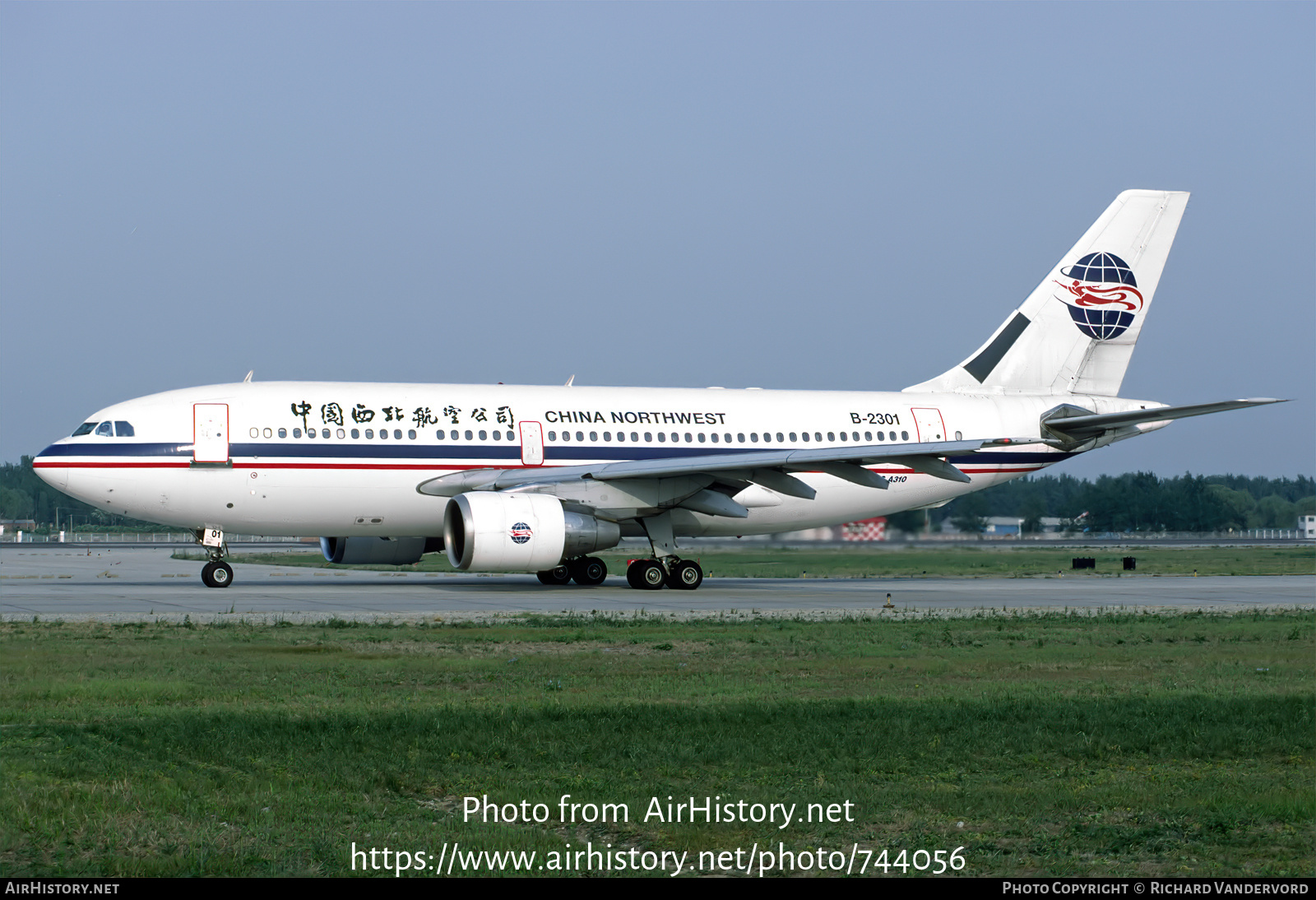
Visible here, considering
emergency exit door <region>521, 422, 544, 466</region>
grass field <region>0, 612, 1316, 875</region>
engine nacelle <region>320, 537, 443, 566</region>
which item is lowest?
grass field <region>0, 612, 1316, 875</region>

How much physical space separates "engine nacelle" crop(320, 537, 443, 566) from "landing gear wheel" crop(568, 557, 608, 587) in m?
2.87

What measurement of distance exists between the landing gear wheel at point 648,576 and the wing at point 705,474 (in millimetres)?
1405

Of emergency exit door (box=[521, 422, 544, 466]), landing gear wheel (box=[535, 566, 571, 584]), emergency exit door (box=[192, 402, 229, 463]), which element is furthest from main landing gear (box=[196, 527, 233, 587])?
landing gear wheel (box=[535, 566, 571, 584])

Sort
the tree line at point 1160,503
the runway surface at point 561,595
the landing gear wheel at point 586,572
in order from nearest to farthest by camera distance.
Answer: the runway surface at point 561,595 < the landing gear wheel at point 586,572 < the tree line at point 1160,503

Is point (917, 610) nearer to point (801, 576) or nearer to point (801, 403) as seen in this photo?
point (801, 403)

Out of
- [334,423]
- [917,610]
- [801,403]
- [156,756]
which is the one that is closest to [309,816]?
[156,756]

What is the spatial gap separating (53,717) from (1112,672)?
966 centimetres

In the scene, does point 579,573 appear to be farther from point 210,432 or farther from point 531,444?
point 210,432

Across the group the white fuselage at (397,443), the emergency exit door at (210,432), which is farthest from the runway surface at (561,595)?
the emergency exit door at (210,432)

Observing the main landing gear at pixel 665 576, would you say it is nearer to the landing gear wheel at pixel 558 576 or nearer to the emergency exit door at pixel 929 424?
the landing gear wheel at pixel 558 576

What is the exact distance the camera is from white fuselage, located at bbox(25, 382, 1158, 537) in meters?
24.8

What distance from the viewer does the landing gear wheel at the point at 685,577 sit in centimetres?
2716

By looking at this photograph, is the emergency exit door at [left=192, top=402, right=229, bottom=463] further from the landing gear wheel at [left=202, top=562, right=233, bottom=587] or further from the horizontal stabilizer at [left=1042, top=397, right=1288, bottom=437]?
the horizontal stabilizer at [left=1042, top=397, right=1288, bottom=437]

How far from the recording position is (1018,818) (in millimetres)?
7148
